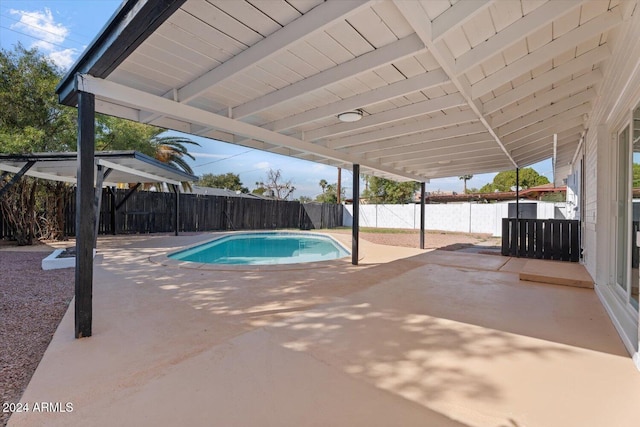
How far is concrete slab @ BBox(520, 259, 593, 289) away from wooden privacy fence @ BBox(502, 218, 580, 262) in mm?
1180

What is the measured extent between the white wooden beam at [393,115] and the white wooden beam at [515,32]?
78 centimetres

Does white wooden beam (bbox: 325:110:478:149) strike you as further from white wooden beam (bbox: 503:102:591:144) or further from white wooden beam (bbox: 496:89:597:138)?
white wooden beam (bbox: 503:102:591:144)

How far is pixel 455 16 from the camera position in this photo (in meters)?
2.25

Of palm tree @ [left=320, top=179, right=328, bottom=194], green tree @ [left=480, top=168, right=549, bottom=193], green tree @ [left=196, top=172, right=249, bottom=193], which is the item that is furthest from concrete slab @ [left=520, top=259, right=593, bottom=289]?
palm tree @ [left=320, top=179, right=328, bottom=194]

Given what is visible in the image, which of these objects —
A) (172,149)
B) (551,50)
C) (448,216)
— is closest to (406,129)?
(551,50)

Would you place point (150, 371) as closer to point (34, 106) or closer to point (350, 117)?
point (350, 117)

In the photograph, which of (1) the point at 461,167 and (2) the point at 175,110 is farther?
(1) the point at 461,167

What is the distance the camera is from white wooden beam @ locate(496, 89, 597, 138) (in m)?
4.32

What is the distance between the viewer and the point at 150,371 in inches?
82.1

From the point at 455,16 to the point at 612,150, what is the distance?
326 cm

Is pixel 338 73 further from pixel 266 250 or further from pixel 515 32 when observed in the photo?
pixel 266 250

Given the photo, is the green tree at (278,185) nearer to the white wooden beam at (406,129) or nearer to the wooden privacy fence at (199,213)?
the wooden privacy fence at (199,213)

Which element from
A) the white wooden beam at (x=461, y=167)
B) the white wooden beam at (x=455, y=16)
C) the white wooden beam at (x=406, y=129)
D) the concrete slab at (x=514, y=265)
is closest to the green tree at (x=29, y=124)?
the white wooden beam at (x=406, y=129)

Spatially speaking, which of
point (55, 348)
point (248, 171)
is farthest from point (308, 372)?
point (248, 171)
